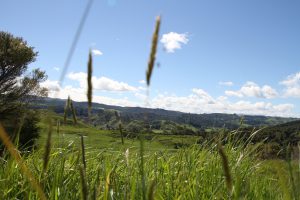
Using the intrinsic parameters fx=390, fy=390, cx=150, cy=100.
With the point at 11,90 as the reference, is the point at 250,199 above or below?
below

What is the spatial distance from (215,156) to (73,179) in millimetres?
2590

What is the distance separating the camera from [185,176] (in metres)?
4.64

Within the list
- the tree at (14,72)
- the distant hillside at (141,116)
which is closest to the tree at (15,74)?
the tree at (14,72)

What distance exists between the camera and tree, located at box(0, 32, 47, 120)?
34844 millimetres

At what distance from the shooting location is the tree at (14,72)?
3484 centimetres

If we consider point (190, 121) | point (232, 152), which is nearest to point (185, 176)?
point (190, 121)

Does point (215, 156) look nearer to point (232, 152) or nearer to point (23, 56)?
point (232, 152)

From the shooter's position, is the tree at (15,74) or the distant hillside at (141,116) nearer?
the distant hillside at (141,116)

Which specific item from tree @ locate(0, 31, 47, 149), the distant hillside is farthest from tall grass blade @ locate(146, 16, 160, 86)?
tree @ locate(0, 31, 47, 149)

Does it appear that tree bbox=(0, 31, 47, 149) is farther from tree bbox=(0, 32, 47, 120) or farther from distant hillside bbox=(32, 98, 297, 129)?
distant hillside bbox=(32, 98, 297, 129)

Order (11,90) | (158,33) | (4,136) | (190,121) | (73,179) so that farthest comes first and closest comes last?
1. (11,90)
2. (190,121)
3. (73,179)
4. (158,33)
5. (4,136)

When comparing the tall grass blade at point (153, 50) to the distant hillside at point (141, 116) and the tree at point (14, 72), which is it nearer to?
the distant hillside at point (141, 116)

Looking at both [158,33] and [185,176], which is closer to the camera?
[158,33]

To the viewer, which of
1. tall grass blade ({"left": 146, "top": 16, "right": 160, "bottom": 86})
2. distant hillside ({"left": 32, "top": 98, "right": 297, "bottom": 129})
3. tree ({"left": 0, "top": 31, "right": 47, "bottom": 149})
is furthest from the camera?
tree ({"left": 0, "top": 31, "right": 47, "bottom": 149})
